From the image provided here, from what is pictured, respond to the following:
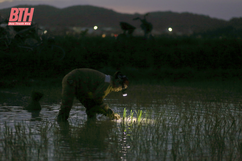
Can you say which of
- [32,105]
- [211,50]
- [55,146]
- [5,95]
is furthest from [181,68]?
[55,146]

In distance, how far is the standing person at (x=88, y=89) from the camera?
28.1ft

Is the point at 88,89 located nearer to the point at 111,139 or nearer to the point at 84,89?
the point at 84,89

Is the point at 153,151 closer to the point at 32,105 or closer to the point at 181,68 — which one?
the point at 32,105

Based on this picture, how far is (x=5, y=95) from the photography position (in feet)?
47.9

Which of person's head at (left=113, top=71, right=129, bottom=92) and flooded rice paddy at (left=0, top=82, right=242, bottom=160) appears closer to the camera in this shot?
flooded rice paddy at (left=0, top=82, right=242, bottom=160)

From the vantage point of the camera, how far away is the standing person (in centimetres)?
858

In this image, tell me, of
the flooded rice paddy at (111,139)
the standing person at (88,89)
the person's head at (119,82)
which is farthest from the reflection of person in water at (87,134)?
the person's head at (119,82)

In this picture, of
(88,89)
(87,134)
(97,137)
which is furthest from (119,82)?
(97,137)

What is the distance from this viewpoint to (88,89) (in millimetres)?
9031

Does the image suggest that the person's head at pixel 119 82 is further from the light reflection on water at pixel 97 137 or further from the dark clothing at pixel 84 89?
the light reflection on water at pixel 97 137

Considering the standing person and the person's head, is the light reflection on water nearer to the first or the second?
the standing person

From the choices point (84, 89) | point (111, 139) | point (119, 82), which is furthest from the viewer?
point (84, 89)

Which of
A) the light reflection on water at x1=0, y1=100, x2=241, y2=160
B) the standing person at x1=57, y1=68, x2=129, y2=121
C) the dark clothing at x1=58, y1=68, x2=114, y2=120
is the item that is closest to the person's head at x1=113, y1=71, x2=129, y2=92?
the standing person at x1=57, y1=68, x2=129, y2=121

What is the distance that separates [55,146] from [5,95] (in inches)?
356
